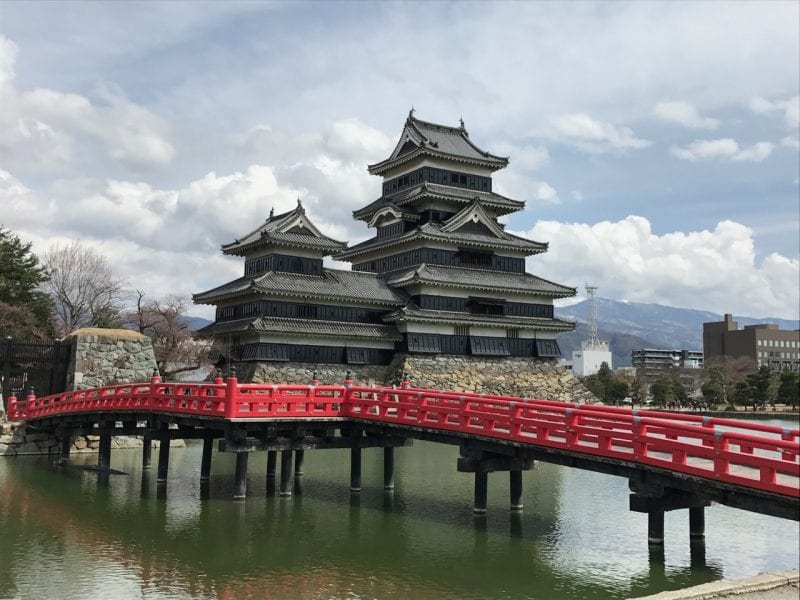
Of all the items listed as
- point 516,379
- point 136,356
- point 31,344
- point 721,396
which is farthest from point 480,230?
point 721,396

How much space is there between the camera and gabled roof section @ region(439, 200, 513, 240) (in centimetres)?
5438

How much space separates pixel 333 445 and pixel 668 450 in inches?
500

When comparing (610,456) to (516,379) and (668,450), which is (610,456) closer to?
(668,450)

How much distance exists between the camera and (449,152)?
191 feet

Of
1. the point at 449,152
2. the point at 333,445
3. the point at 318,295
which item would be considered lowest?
the point at 333,445

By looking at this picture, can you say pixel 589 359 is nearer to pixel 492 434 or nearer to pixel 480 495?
pixel 480 495

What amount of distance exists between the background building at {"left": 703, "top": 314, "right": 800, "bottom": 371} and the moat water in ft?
377

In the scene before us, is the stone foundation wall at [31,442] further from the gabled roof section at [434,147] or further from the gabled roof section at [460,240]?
the gabled roof section at [434,147]

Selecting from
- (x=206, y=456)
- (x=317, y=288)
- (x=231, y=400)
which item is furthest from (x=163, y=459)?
(x=317, y=288)

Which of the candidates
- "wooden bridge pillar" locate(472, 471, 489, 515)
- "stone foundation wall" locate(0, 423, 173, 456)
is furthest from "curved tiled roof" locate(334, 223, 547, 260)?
"wooden bridge pillar" locate(472, 471, 489, 515)

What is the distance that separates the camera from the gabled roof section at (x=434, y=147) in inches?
2259

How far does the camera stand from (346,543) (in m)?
19.2

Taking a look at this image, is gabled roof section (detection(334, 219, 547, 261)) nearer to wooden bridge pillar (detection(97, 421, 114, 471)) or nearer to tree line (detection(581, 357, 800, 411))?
wooden bridge pillar (detection(97, 421, 114, 471))

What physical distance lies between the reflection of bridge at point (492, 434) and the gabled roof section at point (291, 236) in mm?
18195
